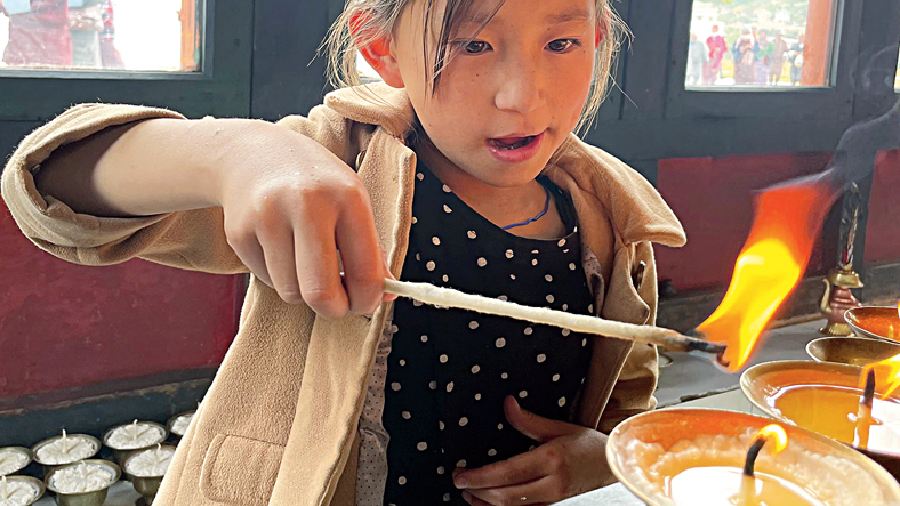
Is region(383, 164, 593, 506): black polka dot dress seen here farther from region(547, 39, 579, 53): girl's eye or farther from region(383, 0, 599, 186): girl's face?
region(547, 39, 579, 53): girl's eye

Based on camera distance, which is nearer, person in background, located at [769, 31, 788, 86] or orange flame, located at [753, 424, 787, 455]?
orange flame, located at [753, 424, 787, 455]

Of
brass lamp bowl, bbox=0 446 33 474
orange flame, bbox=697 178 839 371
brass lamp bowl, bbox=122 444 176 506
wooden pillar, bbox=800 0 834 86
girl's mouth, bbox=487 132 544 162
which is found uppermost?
wooden pillar, bbox=800 0 834 86

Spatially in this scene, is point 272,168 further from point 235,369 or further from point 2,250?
point 2,250

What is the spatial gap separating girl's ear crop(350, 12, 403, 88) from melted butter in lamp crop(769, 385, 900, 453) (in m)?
0.59

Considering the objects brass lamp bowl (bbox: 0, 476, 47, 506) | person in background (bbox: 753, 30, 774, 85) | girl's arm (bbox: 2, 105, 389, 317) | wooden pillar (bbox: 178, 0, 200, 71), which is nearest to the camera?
girl's arm (bbox: 2, 105, 389, 317)

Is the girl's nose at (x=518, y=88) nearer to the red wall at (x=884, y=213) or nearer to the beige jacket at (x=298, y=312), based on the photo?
the beige jacket at (x=298, y=312)

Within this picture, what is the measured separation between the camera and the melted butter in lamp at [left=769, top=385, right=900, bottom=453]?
33.7 inches

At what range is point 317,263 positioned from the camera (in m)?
0.73

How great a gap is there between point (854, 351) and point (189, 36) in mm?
1920

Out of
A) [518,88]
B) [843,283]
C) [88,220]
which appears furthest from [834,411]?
[843,283]

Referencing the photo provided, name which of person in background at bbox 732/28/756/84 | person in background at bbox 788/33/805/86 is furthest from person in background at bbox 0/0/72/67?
person in background at bbox 788/33/805/86

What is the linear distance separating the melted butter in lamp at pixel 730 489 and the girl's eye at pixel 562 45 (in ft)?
1.67

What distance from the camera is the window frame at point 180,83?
211 centimetres

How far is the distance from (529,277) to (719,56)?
108 inches
